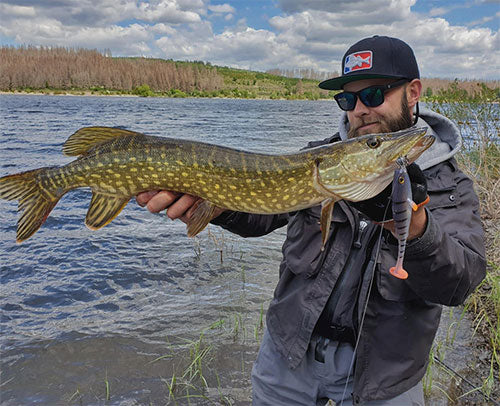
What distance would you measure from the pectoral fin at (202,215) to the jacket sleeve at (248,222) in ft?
0.34

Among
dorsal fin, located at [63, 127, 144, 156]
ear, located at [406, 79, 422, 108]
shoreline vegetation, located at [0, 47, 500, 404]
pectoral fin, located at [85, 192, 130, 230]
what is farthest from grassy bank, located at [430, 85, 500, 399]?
dorsal fin, located at [63, 127, 144, 156]

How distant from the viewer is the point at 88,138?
2.14m

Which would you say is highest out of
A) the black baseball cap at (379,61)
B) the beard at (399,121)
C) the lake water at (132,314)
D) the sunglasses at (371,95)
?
the black baseball cap at (379,61)

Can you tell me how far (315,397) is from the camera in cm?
183

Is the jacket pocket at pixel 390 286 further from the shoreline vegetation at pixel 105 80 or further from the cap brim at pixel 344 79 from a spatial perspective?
the shoreline vegetation at pixel 105 80

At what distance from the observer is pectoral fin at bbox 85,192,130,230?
85.4 inches

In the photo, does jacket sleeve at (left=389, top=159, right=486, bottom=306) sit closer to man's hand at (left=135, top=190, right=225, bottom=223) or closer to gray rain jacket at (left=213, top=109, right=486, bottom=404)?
gray rain jacket at (left=213, top=109, right=486, bottom=404)

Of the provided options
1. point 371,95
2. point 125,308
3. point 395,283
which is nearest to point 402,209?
point 395,283

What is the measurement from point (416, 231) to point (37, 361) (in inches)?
128

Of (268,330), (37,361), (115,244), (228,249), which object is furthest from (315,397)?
(115,244)

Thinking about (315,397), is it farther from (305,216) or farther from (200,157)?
(200,157)

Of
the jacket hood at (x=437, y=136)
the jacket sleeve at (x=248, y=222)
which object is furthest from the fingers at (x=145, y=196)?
the jacket hood at (x=437, y=136)

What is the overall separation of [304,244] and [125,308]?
9.26ft

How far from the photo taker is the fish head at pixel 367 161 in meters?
1.62
